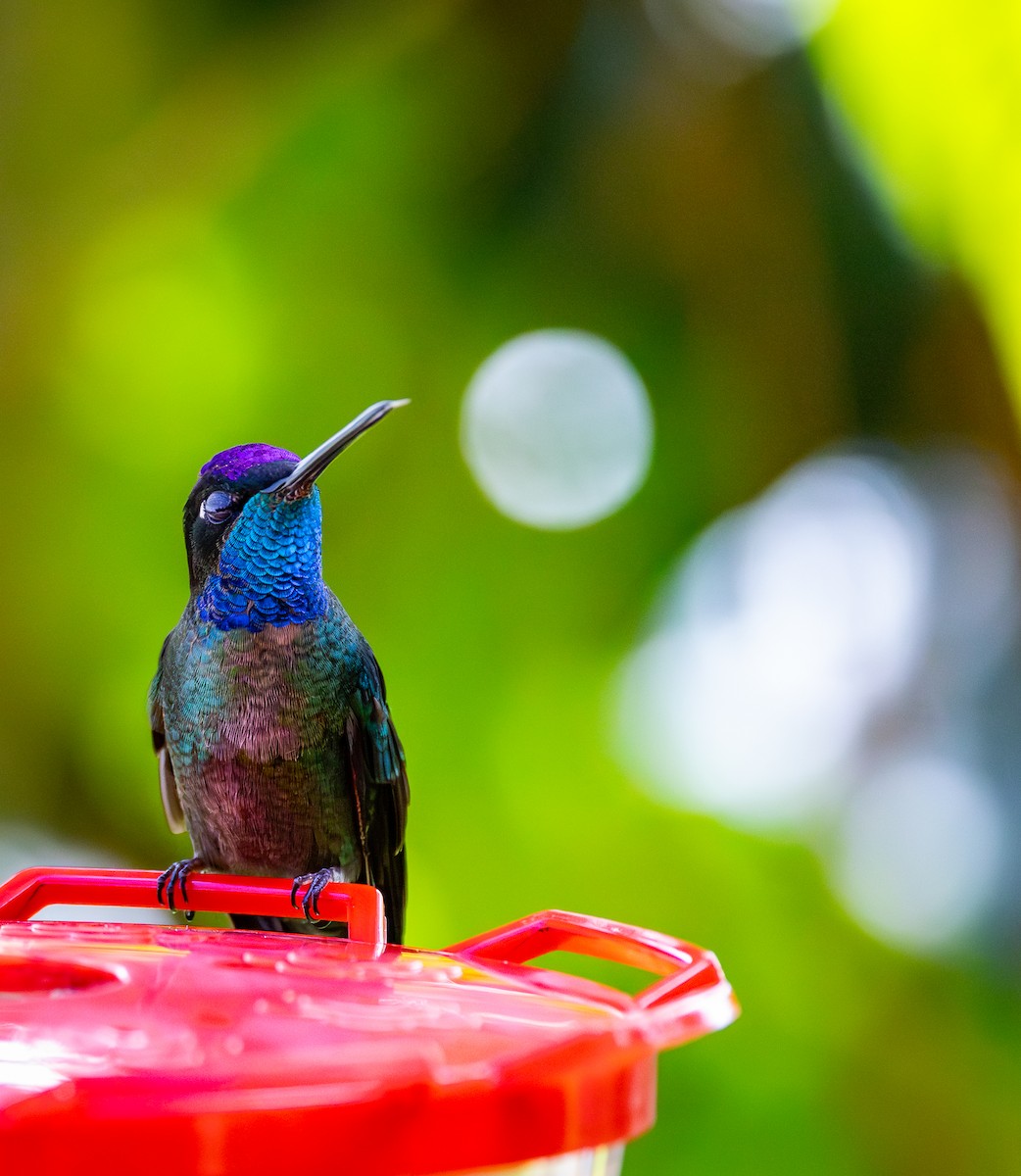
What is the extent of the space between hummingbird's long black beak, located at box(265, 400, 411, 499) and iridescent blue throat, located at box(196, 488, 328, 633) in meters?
0.02

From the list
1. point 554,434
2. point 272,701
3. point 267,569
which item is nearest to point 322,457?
point 267,569

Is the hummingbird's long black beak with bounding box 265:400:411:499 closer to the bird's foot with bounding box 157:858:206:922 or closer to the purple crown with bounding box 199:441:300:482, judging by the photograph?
the purple crown with bounding box 199:441:300:482

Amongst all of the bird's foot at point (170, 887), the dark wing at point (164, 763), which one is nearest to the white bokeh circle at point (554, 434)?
the dark wing at point (164, 763)

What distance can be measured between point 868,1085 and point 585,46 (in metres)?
1.78

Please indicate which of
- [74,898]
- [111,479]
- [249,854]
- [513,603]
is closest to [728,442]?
[513,603]

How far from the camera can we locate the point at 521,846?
6.11ft

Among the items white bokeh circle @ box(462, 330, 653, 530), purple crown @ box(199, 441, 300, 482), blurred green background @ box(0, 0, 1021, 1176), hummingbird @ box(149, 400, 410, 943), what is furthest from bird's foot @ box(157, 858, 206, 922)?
white bokeh circle @ box(462, 330, 653, 530)

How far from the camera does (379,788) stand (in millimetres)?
1205

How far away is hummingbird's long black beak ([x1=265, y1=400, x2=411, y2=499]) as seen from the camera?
866 mm

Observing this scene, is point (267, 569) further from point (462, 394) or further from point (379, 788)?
point (462, 394)

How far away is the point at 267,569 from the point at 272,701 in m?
0.13

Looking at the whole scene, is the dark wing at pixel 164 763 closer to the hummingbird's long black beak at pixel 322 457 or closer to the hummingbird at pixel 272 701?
the hummingbird at pixel 272 701

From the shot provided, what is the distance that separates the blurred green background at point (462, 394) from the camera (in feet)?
6.11

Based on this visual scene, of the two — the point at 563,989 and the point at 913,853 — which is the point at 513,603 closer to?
the point at 913,853
